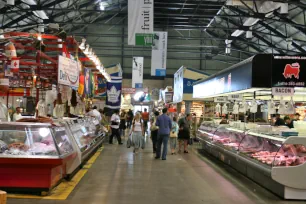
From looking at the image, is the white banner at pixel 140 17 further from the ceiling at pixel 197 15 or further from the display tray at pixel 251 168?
the ceiling at pixel 197 15

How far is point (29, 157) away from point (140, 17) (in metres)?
9.16

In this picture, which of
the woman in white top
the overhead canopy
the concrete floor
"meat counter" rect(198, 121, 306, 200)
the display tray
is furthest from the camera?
the woman in white top

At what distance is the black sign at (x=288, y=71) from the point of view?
8.80 metres

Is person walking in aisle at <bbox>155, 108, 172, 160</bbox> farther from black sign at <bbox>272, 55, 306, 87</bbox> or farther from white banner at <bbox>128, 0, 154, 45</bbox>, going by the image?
black sign at <bbox>272, 55, 306, 87</bbox>

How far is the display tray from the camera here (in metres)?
7.66

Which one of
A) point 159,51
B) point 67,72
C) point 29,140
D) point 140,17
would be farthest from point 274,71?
point 159,51

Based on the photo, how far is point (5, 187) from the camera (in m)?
6.92

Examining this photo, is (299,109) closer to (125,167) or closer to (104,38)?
(125,167)

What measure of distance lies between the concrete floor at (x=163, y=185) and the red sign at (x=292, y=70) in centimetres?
259

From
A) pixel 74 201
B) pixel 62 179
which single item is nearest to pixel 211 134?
pixel 62 179

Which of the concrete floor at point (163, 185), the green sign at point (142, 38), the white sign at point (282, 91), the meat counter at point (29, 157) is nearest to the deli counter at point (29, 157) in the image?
the meat counter at point (29, 157)

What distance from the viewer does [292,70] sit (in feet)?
29.1

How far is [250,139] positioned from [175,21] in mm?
22404

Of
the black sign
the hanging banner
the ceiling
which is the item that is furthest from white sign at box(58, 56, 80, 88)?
the ceiling
